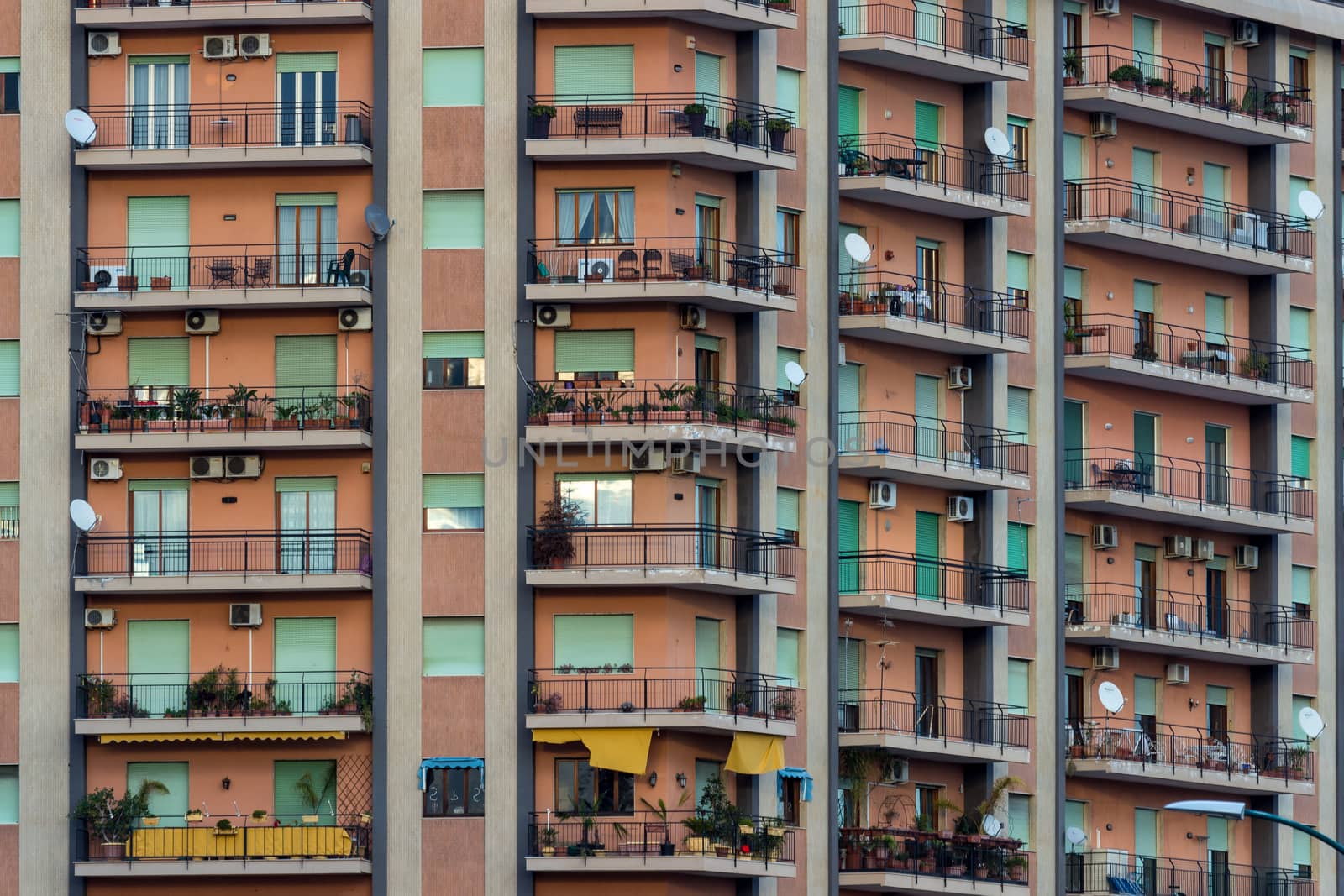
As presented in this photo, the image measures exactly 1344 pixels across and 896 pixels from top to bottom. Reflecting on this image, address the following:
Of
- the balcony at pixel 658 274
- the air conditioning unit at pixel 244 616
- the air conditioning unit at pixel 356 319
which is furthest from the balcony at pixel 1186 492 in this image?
the air conditioning unit at pixel 244 616

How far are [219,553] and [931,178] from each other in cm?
1809

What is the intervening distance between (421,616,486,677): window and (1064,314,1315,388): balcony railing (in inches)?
638

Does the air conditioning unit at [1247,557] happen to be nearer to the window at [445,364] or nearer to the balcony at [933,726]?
the balcony at [933,726]

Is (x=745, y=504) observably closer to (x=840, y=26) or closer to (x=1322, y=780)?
(x=840, y=26)

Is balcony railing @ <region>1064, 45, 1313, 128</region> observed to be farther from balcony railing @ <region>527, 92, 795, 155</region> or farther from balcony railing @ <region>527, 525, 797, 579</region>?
balcony railing @ <region>527, 525, 797, 579</region>

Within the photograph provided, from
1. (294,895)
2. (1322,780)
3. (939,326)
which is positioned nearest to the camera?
(294,895)

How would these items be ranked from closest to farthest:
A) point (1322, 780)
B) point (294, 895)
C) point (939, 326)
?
point (294, 895) → point (939, 326) → point (1322, 780)

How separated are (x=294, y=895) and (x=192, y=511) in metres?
8.36

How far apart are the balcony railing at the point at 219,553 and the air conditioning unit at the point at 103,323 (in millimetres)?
4239

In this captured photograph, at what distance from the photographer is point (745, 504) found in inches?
2889

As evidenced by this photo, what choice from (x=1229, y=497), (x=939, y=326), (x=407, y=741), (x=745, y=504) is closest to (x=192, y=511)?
(x=407, y=741)

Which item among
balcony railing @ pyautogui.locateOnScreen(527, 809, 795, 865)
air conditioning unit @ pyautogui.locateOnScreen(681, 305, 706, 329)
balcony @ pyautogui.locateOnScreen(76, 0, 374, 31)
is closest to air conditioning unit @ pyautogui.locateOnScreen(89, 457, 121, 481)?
balcony @ pyautogui.locateOnScreen(76, 0, 374, 31)

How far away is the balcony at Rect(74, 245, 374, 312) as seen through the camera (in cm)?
7231

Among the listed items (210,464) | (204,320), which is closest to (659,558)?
(210,464)
